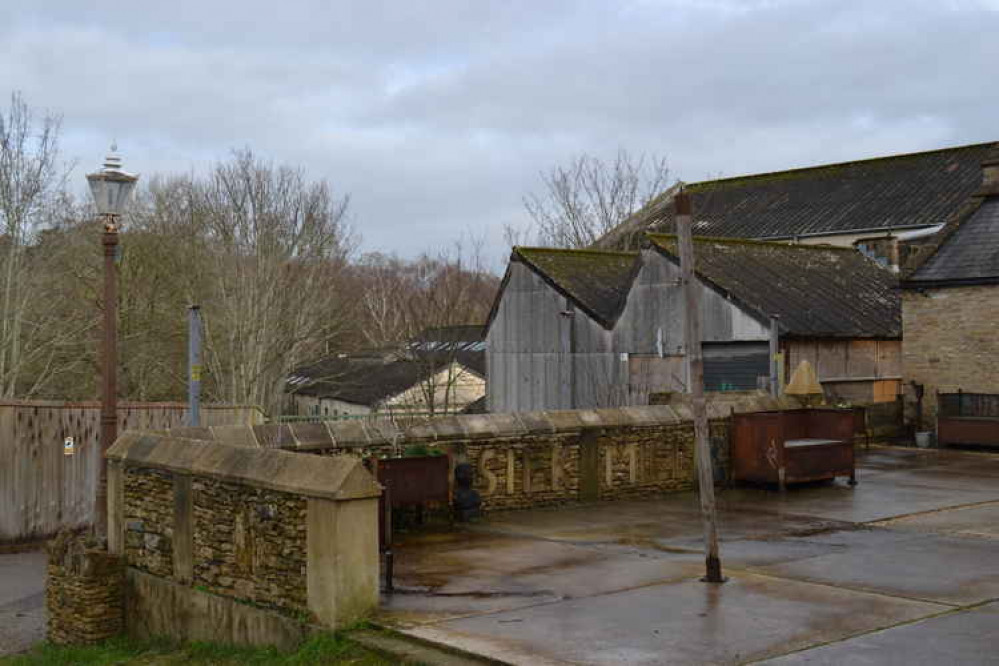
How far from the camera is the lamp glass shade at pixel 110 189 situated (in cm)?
1264

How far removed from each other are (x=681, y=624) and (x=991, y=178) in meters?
22.0

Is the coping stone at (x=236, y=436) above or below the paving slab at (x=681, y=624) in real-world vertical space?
above

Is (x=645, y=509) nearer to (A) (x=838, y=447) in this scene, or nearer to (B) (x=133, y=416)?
(A) (x=838, y=447)

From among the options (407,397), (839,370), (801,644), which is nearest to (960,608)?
(801,644)

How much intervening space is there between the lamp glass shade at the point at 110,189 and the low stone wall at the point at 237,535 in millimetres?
2741

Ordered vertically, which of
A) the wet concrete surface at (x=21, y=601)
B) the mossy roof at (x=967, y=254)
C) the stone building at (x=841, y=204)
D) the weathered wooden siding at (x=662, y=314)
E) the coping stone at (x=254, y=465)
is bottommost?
the wet concrete surface at (x=21, y=601)

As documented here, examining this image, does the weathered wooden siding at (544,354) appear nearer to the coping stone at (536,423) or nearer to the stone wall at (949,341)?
the stone wall at (949,341)

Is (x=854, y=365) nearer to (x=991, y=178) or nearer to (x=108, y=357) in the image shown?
(x=991, y=178)

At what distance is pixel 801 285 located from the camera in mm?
28234

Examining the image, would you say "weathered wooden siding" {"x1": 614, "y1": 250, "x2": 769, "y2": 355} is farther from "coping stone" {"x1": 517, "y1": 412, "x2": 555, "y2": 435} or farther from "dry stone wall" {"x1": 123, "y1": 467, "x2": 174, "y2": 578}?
"dry stone wall" {"x1": 123, "y1": 467, "x2": 174, "y2": 578}

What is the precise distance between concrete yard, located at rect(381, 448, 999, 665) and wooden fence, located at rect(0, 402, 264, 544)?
9.33m

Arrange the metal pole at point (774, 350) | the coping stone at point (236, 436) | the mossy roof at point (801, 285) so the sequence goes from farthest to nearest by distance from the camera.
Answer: the mossy roof at point (801, 285)
the metal pole at point (774, 350)
the coping stone at point (236, 436)

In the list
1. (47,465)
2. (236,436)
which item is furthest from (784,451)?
(47,465)

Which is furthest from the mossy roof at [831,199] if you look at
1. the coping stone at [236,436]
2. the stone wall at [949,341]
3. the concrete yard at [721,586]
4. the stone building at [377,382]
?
the coping stone at [236,436]
